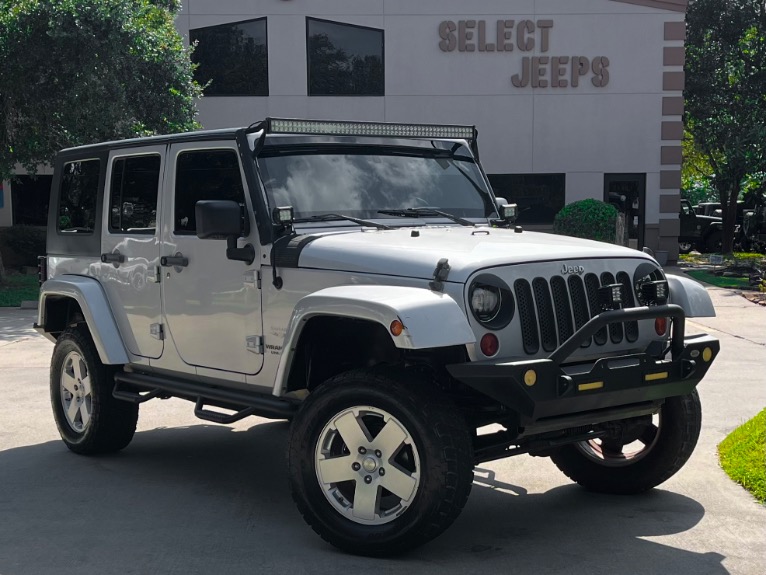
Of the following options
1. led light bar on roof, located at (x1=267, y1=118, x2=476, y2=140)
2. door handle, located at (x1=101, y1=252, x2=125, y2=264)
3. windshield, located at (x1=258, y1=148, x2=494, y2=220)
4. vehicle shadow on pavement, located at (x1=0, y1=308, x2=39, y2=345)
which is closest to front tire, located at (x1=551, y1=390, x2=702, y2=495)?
windshield, located at (x1=258, y1=148, x2=494, y2=220)

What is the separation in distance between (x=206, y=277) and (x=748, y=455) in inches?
148

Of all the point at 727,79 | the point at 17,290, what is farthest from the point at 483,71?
the point at 17,290

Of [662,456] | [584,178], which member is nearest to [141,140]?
[662,456]

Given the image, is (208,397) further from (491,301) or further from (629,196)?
(629,196)

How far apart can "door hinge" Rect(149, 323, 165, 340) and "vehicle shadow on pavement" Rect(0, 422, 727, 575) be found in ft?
3.11

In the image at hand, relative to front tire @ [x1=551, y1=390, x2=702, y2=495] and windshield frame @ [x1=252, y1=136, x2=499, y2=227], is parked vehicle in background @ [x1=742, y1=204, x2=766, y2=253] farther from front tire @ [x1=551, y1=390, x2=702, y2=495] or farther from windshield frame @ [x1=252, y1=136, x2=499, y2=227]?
front tire @ [x1=551, y1=390, x2=702, y2=495]

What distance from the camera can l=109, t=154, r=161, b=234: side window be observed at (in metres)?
6.85

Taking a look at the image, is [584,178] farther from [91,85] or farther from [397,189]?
[397,189]

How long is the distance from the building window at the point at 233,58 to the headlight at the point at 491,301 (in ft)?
72.0

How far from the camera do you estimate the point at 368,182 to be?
6324mm

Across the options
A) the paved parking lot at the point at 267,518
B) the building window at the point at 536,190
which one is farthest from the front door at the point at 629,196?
the paved parking lot at the point at 267,518

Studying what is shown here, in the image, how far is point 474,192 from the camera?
22.4 feet

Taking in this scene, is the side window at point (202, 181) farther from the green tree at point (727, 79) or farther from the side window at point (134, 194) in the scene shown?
the green tree at point (727, 79)

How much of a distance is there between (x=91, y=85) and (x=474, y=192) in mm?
14188
